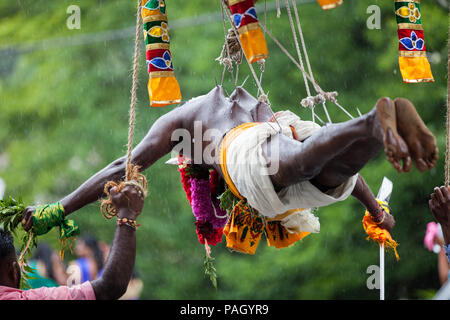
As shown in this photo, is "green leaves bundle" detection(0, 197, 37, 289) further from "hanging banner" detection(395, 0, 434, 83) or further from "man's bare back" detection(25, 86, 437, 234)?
"hanging banner" detection(395, 0, 434, 83)

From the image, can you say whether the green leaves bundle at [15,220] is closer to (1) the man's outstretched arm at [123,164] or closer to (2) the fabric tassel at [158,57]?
(1) the man's outstretched arm at [123,164]

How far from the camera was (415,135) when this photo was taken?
185 cm

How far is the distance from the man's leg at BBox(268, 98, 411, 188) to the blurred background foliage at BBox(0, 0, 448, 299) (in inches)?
150

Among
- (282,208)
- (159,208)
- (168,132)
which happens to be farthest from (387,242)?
(159,208)

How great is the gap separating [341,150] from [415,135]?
237 mm

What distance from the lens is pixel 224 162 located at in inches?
93.7

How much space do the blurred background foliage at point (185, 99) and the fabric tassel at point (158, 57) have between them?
3.34 m

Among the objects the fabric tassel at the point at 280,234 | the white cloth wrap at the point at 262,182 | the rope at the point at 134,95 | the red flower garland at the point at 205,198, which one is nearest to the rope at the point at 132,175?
the rope at the point at 134,95

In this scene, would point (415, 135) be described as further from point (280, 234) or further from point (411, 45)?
point (280, 234)

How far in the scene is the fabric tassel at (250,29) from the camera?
2162mm

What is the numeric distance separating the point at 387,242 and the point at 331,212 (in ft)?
9.83

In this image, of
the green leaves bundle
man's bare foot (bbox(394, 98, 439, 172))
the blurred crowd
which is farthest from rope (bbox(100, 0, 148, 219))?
the blurred crowd

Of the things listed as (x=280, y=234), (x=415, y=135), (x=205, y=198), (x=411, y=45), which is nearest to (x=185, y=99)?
(x=205, y=198)

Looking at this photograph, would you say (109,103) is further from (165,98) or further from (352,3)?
(165,98)
